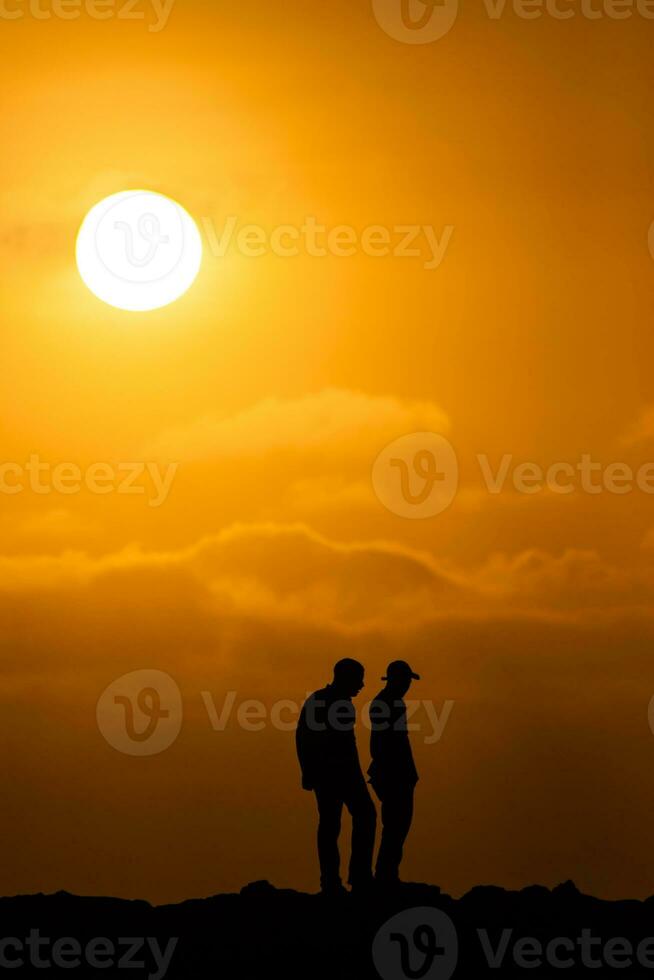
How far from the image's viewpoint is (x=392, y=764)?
37.3 ft


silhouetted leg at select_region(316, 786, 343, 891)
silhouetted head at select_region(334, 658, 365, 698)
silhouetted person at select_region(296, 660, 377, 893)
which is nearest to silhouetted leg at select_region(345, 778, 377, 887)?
silhouetted person at select_region(296, 660, 377, 893)

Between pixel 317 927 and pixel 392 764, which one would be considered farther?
pixel 392 764

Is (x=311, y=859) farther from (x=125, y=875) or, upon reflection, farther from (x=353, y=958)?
(x=353, y=958)

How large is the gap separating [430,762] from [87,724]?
13.6ft

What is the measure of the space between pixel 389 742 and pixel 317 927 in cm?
162

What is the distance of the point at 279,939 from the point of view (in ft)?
34.9

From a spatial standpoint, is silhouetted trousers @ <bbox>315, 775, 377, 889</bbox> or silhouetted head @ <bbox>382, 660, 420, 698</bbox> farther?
silhouetted trousers @ <bbox>315, 775, 377, 889</bbox>

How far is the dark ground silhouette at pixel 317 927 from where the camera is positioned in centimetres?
1040

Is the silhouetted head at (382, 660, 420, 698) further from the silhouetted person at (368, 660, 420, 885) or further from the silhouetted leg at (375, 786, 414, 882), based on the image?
the silhouetted leg at (375, 786, 414, 882)

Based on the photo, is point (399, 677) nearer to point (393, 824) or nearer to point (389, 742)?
point (389, 742)

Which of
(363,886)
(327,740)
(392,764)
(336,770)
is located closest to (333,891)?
(363,886)

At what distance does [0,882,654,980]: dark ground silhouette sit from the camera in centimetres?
1040

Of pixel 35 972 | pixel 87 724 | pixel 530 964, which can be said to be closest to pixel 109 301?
pixel 87 724

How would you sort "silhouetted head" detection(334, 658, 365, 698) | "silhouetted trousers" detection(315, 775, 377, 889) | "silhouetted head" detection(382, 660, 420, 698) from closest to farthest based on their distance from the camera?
"silhouetted head" detection(334, 658, 365, 698)
"silhouetted head" detection(382, 660, 420, 698)
"silhouetted trousers" detection(315, 775, 377, 889)
